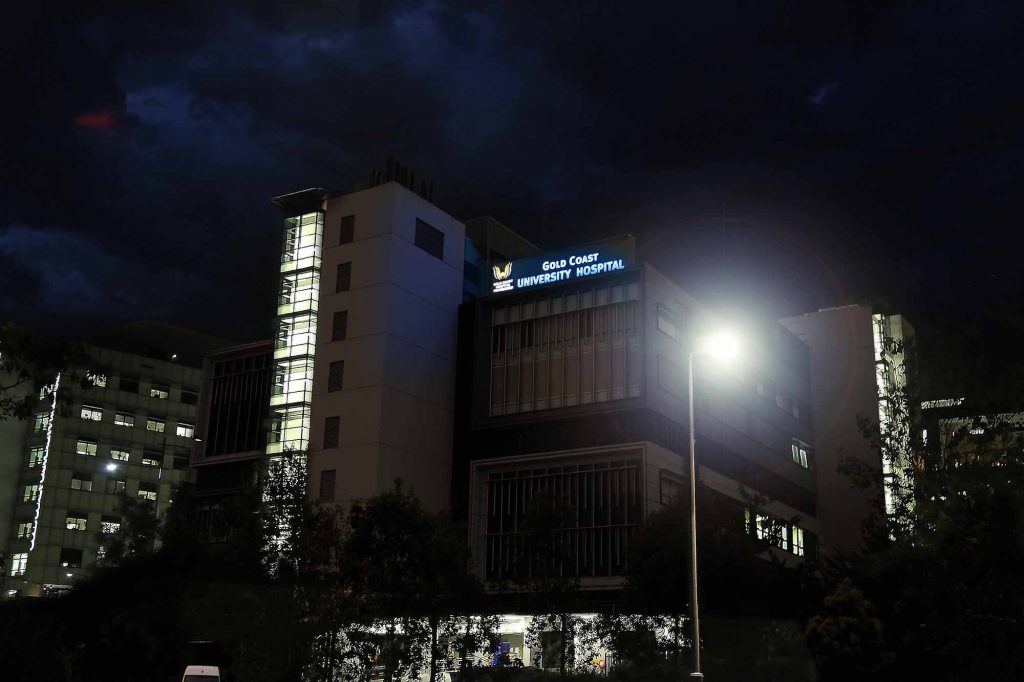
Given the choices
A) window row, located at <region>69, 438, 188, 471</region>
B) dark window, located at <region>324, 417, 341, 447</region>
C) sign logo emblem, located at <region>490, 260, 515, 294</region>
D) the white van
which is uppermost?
sign logo emblem, located at <region>490, 260, 515, 294</region>

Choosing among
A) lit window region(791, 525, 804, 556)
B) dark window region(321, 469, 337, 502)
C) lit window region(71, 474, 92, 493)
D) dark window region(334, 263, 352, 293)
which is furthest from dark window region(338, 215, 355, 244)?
lit window region(71, 474, 92, 493)

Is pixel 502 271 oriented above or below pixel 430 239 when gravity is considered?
below

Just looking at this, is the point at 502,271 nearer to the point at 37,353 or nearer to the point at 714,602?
the point at 714,602

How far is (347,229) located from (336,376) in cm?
1183

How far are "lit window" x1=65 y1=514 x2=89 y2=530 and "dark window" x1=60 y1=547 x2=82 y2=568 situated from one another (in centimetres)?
278

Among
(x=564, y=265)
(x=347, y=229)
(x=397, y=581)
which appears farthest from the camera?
(x=347, y=229)

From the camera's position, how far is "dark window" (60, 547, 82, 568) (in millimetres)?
127625

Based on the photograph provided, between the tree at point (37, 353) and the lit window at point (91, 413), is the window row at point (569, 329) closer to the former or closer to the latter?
the tree at point (37, 353)

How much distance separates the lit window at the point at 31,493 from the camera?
426ft

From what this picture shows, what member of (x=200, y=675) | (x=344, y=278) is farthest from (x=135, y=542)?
(x=344, y=278)

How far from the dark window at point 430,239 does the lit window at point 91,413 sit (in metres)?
69.0

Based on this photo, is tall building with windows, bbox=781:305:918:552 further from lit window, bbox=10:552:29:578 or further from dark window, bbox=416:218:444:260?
lit window, bbox=10:552:29:578

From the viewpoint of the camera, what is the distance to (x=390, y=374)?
261 feet

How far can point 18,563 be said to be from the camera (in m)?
128
